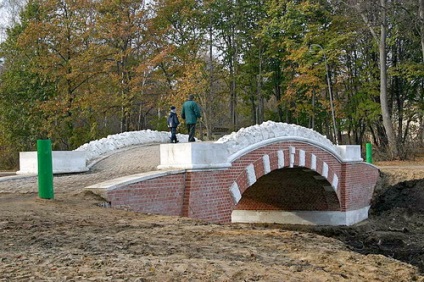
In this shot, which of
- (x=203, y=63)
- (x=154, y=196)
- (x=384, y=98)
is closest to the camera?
(x=154, y=196)

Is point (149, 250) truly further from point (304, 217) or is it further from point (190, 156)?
point (304, 217)

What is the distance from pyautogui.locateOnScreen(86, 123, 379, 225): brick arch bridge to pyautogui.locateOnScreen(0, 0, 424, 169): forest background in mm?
7327

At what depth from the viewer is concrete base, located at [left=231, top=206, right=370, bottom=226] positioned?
62.2ft

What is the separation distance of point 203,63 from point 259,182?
37.5 feet

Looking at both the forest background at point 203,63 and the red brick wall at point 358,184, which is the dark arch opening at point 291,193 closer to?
the red brick wall at point 358,184

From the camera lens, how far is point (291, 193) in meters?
19.6

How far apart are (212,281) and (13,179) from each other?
8.73 metres

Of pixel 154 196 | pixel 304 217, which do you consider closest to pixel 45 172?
pixel 154 196

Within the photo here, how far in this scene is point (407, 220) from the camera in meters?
19.1

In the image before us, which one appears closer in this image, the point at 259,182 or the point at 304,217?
the point at 259,182

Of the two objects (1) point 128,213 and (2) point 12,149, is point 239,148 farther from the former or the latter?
(2) point 12,149

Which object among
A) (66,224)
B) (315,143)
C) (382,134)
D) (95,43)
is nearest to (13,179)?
(66,224)

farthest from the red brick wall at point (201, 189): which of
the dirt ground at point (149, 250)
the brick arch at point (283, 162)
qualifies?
the dirt ground at point (149, 250)

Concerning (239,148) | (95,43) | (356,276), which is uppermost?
(95,43)
